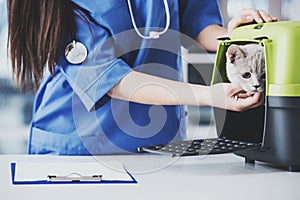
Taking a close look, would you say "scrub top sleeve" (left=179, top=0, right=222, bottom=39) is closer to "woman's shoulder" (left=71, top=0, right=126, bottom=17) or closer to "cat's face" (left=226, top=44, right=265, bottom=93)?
"woman's shoulder" (left=71, top=0, right=126, bottom=17)

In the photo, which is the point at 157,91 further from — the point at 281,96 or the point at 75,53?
the point at 281,96

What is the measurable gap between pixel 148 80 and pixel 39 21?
32 cm

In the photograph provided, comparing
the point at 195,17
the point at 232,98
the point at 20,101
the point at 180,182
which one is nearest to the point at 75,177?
the point at 180,182

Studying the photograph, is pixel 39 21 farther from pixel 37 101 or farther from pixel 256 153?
pixel 256 153

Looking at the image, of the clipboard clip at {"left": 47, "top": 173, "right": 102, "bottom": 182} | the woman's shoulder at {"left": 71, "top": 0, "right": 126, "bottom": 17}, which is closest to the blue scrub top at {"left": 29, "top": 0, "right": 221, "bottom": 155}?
the woman's shoulder at {"left": 71, "top": 0, "right": 126, "bottom": 17}

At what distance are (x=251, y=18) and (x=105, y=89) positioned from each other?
40 cm

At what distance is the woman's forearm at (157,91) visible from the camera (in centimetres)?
149

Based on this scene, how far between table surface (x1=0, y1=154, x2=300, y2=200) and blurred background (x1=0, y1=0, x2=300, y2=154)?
0.20 meters

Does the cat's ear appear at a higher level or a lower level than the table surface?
higher

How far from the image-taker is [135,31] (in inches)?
59.5

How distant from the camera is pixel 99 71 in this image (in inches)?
57.7

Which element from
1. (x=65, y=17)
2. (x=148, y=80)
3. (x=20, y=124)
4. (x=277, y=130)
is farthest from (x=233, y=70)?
(x=20, y=124)

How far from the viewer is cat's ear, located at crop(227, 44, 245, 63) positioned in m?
1.24

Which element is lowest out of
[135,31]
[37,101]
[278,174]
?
[278,174]
